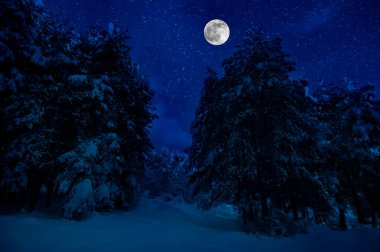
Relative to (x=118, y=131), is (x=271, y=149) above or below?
below

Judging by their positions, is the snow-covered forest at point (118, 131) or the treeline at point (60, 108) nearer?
A: the treeline at point (60, 108)

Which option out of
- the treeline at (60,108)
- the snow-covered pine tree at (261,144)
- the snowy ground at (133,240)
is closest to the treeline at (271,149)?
the snow-covered pine tree at (261,144)

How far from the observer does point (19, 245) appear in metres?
5.52

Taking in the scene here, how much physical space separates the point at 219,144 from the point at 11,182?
33.5 feet

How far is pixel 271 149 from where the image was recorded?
1080 centimetres

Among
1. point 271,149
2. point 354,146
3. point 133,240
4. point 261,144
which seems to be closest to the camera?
point 133,240

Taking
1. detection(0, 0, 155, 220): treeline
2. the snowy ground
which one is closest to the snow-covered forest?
detection(0, 0, 155, 220): treeline

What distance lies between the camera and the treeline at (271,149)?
1048 centimetres

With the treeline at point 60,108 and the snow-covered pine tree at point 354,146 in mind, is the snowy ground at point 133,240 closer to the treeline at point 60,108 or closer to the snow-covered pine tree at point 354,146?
the treeline at point 60,108

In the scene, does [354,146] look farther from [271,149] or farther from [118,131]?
[118,131]

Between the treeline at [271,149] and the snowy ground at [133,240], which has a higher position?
the treeline at [271,149]

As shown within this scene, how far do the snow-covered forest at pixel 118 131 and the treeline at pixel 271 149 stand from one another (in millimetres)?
57

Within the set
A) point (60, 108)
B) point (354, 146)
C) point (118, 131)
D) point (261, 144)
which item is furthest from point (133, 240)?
point (354, 146)

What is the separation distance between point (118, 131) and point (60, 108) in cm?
396
